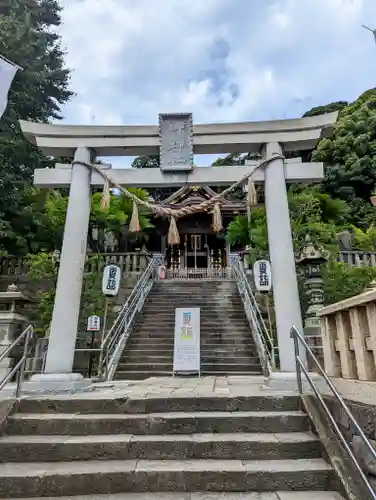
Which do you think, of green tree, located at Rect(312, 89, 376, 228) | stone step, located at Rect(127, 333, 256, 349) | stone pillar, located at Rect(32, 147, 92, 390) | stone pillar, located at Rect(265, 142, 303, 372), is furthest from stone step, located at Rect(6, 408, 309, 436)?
green tree, located at Rect(312, 89, 376, 228)

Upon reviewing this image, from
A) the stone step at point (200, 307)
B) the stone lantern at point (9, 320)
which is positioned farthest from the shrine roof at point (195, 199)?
the stone lantern at point (9, 320)

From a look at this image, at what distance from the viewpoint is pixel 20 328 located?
26.8ft

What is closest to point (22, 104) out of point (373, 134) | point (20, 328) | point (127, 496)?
point (20, 328)

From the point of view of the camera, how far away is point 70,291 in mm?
4969

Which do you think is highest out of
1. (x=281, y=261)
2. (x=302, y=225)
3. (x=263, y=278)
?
(x=302, y=225)

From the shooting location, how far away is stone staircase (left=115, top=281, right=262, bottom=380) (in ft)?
26.1

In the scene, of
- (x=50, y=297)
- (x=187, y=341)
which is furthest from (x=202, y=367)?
(x=50, y=297)

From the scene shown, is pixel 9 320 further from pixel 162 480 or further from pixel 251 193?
pixel 162 480

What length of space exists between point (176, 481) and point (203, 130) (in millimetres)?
5049

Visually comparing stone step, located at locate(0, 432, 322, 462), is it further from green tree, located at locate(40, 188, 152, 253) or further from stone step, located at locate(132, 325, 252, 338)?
green tree, located at locate(40, 188, 152, 253)

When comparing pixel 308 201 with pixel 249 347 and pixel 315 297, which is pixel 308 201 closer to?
pixel 315 297

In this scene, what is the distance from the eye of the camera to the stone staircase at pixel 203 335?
7953 mm

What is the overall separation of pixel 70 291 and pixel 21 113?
1326cm

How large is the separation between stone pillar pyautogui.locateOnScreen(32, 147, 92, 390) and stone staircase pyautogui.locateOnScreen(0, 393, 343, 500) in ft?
→ 3.46
